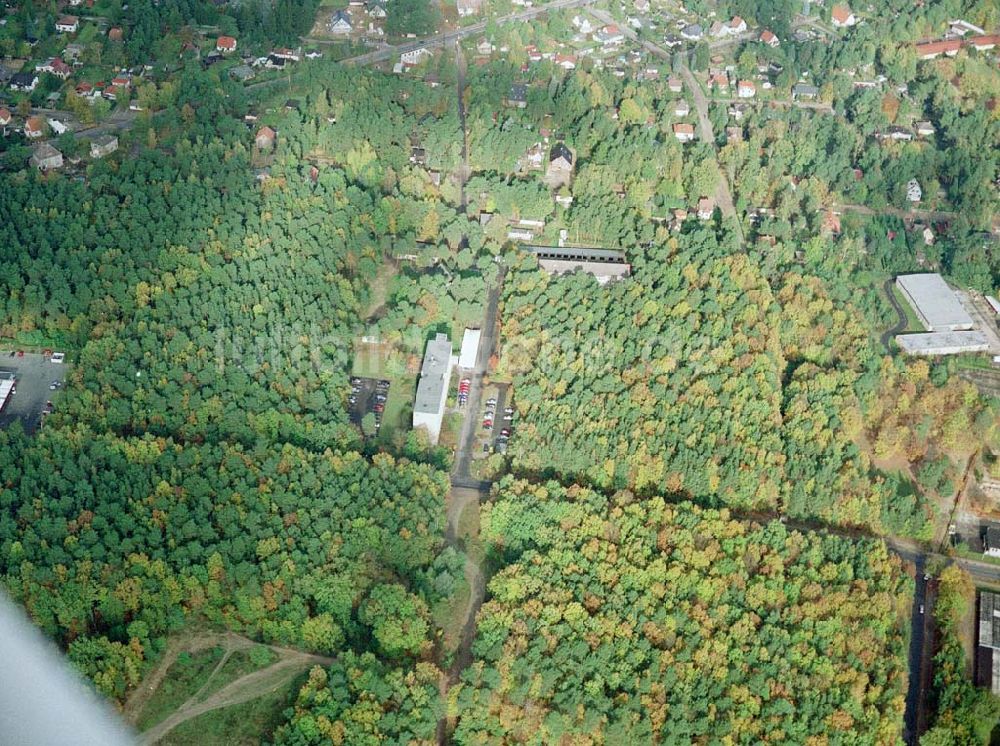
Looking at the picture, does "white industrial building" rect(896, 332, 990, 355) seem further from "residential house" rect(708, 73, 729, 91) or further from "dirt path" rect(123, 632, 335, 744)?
"dirt path" rect(123, 632, 335, 744)

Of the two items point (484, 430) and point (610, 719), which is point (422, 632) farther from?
point (484, 430)

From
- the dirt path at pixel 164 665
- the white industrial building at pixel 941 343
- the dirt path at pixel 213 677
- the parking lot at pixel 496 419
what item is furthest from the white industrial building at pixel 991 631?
the dirt path at pixel 164 665

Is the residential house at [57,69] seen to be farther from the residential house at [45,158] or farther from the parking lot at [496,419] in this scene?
the parking lot at [496,419]

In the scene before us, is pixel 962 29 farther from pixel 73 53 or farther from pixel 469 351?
pixel 73 53

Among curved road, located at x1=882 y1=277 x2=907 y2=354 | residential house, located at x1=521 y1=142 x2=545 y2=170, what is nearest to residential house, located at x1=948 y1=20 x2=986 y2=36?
curved road, located at x1=882 y1=277 x2=907 y2=354

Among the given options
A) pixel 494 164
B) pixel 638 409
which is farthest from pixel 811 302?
pixel 494 164

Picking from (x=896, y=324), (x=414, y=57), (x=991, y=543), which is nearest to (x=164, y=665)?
(x=991, y=543)
